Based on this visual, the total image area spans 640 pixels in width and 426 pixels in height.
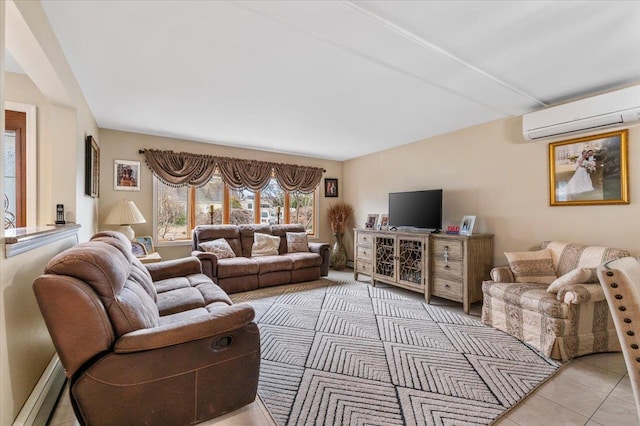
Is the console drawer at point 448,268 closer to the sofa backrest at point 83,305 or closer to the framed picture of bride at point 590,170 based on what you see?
the framed picture of bride at point 590,170

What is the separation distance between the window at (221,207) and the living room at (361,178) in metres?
0.21

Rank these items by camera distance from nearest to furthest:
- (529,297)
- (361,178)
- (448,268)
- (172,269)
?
(529,297) < (172,269) < (448,268) < (361,178)

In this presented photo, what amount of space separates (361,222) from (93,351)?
4834mm

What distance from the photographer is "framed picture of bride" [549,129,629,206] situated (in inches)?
103

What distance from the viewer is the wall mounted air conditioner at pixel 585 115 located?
241cm

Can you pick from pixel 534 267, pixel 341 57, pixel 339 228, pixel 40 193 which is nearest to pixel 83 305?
pixel 40 193

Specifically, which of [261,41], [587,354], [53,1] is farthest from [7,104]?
[587,354]

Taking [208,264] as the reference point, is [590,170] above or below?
above

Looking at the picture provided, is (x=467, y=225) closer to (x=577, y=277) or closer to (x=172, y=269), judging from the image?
(x=577, y=277)

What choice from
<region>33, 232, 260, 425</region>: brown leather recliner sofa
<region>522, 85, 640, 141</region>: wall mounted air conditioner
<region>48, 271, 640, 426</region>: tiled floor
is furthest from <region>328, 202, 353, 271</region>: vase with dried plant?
<region>33, 232, 260, 425</region>: brown leather recliner sofa

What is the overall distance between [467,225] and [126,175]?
187 inches

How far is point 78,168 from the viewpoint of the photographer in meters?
2.52

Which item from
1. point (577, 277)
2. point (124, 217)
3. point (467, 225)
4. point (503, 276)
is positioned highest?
point (124, 217)

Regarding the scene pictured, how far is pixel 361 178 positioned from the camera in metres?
5.68
